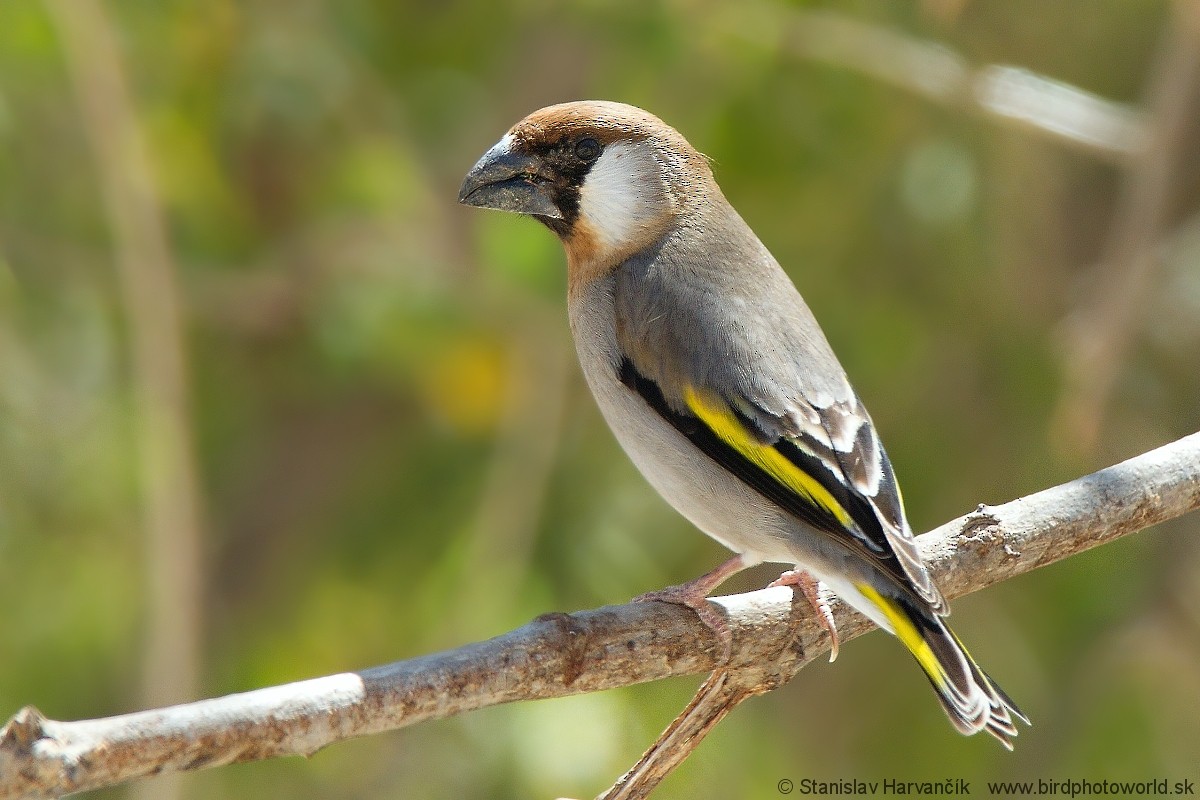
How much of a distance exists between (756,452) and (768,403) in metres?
0.14

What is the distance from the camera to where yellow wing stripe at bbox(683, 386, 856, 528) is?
358 centimetres

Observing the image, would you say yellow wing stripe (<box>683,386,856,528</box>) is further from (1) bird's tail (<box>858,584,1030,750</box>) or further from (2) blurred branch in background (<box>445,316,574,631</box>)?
(2) blurred branch in background (<box>445,316,574,631</box>)

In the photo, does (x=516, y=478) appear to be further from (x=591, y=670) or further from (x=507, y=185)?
(x=591, y=670)

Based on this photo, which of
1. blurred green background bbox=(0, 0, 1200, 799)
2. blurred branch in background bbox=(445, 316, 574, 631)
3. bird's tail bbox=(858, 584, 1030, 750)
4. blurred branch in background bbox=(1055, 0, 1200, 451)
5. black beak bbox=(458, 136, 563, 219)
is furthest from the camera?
blurred green background bbox=(0, 0, 1200, 799)

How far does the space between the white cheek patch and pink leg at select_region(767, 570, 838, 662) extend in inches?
44.8

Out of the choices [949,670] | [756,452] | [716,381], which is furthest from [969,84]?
[949,670]

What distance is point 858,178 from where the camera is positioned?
5.86 m

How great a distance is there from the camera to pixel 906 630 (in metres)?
3.41

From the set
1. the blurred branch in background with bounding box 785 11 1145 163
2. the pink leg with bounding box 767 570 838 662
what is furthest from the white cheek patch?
the blurred branch in background with bounding box 785 11 1145 163

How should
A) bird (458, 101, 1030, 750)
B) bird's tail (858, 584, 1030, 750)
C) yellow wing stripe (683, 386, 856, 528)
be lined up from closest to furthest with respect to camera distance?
1. bird's tail (858, 584, 1030, 750)
2. bird (458, 101, 1030, 750)
3. yellow wing stripe (683, 386, 856, 528)

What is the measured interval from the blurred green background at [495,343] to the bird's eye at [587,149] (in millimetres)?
1309

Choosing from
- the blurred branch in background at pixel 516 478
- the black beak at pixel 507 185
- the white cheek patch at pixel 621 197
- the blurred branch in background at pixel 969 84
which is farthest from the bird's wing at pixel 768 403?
the blurred branch in background at pixel 969 84

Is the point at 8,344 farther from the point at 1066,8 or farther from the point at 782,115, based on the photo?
the point at 1066,8

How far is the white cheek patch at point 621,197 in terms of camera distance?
14.0ft
